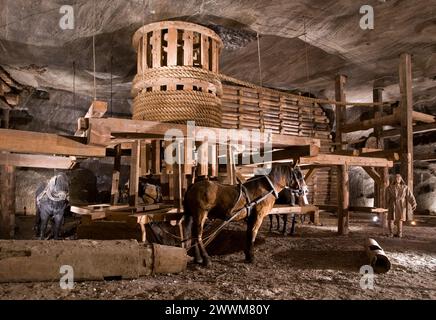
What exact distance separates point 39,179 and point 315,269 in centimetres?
1384

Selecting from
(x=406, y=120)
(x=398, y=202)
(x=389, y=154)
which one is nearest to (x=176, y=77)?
(x=398, y=202)

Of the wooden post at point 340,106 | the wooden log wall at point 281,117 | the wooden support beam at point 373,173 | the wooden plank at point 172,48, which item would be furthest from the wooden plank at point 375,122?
the wooden plank at point 172,48

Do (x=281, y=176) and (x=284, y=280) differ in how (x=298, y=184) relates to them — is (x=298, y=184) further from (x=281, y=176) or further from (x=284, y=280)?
(x=284, y=280)

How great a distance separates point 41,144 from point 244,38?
696cm

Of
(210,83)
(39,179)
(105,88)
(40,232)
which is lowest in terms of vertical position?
(40,232)

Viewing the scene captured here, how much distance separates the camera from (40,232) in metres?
10.3

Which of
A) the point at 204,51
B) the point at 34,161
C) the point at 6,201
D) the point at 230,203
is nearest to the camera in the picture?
the point at 230,203

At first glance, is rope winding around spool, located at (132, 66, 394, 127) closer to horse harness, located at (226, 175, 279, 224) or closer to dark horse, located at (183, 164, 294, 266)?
dark horse, located at (183, 164, 294, 266)

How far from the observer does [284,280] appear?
521cm

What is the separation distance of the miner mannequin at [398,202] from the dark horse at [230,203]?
16.6 feet

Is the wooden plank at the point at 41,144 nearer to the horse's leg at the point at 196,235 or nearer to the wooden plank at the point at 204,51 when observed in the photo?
the horse's leg at the point at 196,235
